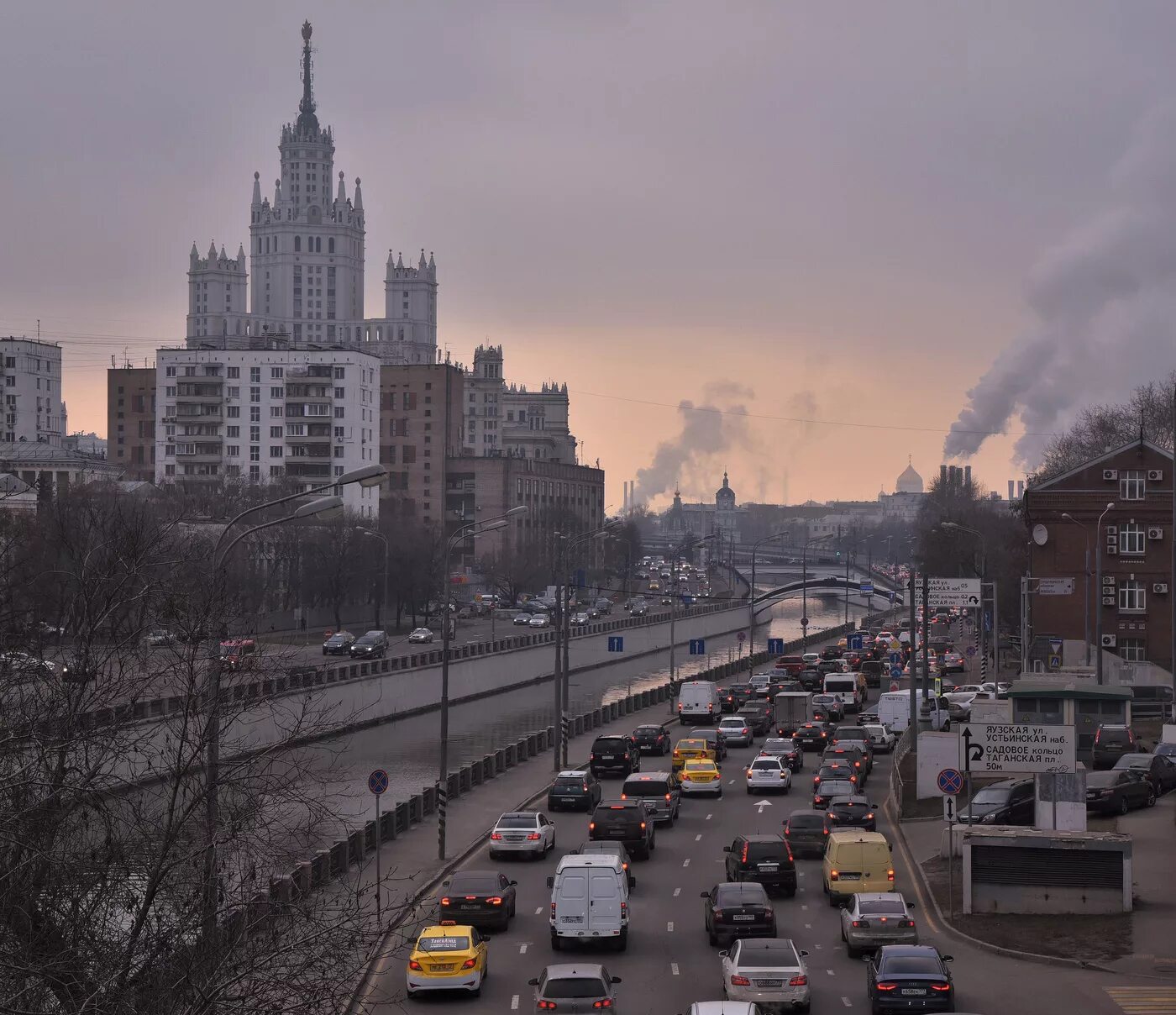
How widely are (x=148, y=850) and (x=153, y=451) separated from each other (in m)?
155

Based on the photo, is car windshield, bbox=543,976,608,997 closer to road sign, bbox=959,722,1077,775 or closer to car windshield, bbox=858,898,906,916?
car windshield, bbox=858,898,906,916

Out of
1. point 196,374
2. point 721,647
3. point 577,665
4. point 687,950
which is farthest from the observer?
point 196,374

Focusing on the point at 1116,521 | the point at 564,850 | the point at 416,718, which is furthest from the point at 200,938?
the point at 1116,521

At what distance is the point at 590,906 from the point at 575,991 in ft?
16.4

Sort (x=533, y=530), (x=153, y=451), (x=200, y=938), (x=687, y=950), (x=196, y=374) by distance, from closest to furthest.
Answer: (x=200, y=938)
(x=687, y=950)
(x=196, y=374)
(x=153, y=451)
(x=533, y=530)

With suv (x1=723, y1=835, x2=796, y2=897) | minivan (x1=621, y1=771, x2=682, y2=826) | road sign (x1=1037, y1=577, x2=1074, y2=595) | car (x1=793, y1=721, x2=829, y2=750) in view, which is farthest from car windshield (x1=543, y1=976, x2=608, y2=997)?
road sign (x1=1037, y1=577, x2=1074, y2=595)

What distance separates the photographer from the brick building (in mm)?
71812

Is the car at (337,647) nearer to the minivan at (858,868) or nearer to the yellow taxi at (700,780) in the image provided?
the yellow taxi at (700,780)

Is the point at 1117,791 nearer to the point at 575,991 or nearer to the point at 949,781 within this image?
the point at 949,781

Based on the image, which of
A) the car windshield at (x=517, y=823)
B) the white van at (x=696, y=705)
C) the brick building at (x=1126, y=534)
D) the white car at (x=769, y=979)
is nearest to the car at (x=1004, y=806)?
the car windshield at (x=517, y=823)

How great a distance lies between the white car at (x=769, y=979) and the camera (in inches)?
750

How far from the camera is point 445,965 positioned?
66.5 feet

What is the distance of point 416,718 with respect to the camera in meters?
71.8

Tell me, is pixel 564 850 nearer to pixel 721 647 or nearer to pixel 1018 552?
pixel 1018 552
